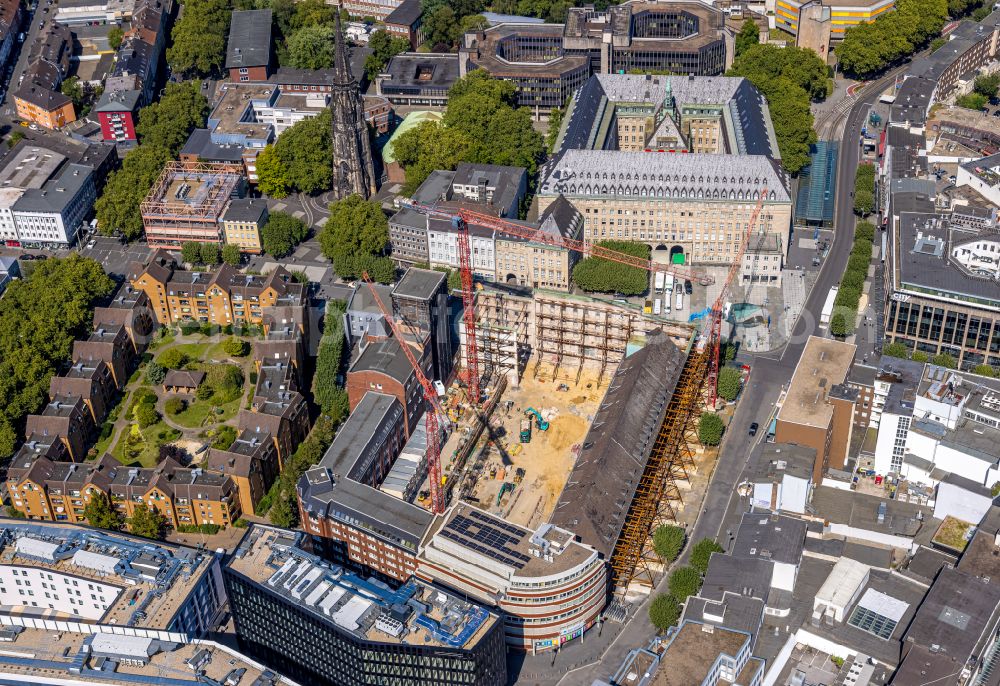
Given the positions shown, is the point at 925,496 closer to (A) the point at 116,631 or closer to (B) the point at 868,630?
(B) the point at 868,630

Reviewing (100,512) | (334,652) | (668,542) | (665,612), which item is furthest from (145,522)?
(665,612)

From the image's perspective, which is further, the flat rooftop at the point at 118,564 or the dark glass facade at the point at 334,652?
the flat rooftop at the point at 118,564

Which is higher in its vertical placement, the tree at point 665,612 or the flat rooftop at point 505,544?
the flat rooftop at point 505,544

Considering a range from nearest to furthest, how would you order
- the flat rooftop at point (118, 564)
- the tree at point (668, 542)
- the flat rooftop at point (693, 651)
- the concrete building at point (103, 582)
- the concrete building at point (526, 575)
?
1. the flat rooftop at point (693, 651)
2. the concrete building at point (103, 582)
3. the flat rooftop at point (118, 564)
4. the concrete building at point (526, 575)
5. the tree at point (668, 542)

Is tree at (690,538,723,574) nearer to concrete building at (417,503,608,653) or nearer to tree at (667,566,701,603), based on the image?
tree at (667,566,701,603)

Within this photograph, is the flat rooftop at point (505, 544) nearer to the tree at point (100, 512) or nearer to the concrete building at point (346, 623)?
the concrete building at point (346, 623)

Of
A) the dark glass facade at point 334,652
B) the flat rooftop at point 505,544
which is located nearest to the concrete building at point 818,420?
the flat rooftop at point 505,544

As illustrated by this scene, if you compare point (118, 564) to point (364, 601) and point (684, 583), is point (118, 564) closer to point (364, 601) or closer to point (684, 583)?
point (364, 601)
